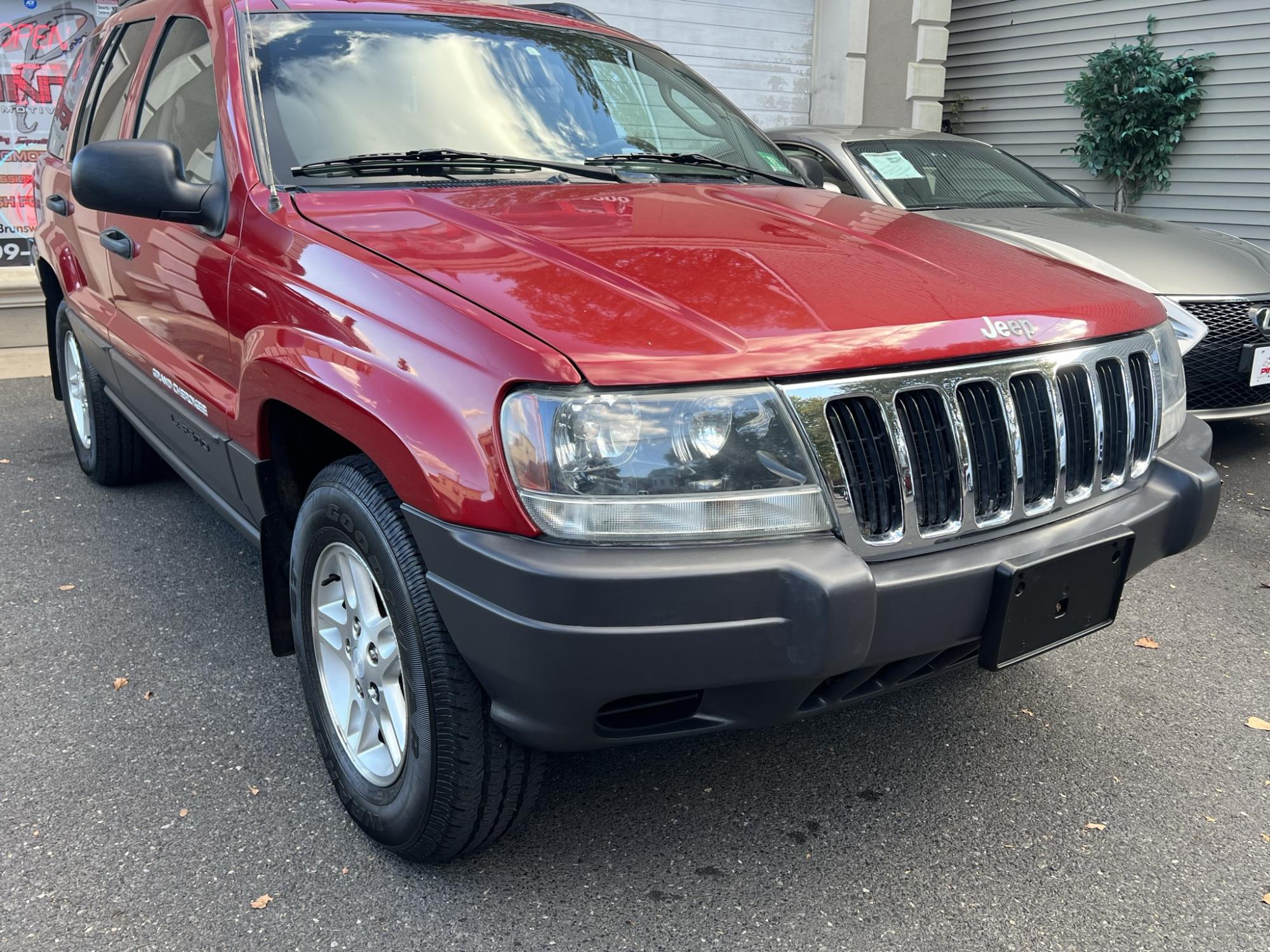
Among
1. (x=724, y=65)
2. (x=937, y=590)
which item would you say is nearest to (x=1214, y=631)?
(x=937, y=590)

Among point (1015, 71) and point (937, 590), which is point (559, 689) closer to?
point (937, 590)

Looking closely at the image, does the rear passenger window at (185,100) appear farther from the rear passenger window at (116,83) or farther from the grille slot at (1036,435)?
the grille slot at (1036,435)

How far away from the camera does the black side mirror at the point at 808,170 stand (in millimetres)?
3584

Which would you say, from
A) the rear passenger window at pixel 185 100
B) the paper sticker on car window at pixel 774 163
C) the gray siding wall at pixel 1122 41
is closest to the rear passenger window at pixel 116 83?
the rear passenger window at pixel 185 100

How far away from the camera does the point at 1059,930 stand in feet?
6.72

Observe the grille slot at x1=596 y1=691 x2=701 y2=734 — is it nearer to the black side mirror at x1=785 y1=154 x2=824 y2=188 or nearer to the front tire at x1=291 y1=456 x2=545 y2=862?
the front tire at x1=291 y1=456 x2=545 y2=862

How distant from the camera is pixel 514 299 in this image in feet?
6.14

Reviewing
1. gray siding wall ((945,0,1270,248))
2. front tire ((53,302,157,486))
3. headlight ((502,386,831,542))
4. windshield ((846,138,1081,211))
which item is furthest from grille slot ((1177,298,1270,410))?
gray siding wall ((945,0,1270,248))

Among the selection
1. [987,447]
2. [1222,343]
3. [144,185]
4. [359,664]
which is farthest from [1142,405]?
[1222,343]

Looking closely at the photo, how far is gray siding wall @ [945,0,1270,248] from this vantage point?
925 centimetres

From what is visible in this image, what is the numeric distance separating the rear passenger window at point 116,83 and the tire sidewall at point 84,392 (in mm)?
833

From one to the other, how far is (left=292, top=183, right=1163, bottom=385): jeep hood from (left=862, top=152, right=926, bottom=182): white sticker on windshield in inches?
133

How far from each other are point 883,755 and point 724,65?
8.99 metres

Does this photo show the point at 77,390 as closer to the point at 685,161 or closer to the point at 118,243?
the point at 118,243
